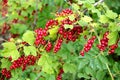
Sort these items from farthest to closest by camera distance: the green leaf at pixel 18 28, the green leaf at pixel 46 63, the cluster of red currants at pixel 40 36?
the green leaf at pixel 18 28, the green leaf at pixel 46 63, the cluster of red currants at pixel 40 36

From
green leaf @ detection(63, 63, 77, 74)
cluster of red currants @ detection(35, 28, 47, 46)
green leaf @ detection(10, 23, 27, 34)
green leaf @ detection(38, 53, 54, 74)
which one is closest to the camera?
cluster of red currants @ detection(35, 28, 47, 46)

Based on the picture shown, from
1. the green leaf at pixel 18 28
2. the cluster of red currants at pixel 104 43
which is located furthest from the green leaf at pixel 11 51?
the green leaf at pixel 18 28

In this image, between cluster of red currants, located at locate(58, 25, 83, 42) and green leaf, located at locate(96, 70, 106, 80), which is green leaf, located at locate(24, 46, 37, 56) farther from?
green leaf, located at locate(96, 70, 106, 80)

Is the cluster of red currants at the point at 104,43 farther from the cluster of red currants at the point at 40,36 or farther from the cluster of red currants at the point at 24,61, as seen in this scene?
the cluster of red currants at the point at 24,61

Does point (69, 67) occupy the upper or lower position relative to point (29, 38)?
lower

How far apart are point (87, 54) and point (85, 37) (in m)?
0.16

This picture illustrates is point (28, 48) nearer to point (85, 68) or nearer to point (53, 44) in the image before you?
point (53, 44)

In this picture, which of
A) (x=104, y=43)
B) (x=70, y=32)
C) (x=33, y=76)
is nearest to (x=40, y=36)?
(x=70, y=32)

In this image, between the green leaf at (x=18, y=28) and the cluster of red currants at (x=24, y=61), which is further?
the green leaf at (x=18, y=28)

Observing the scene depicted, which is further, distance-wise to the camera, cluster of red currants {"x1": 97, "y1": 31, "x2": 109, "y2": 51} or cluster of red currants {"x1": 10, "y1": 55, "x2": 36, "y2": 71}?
cluster of red currants {"x1": 10, "y1": 55, "x2": 36, "y2": 71}

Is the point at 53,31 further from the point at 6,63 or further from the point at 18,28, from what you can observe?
the point at 18,28

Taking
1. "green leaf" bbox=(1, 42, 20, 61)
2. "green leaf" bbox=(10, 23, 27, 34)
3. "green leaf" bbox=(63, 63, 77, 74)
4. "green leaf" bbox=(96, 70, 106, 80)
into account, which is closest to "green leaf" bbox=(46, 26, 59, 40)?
"green leaf" bbox=(1, 42, 20, 61)

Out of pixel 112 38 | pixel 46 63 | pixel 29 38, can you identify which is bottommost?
pixel 112 38

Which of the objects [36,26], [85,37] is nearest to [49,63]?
[85,37]
